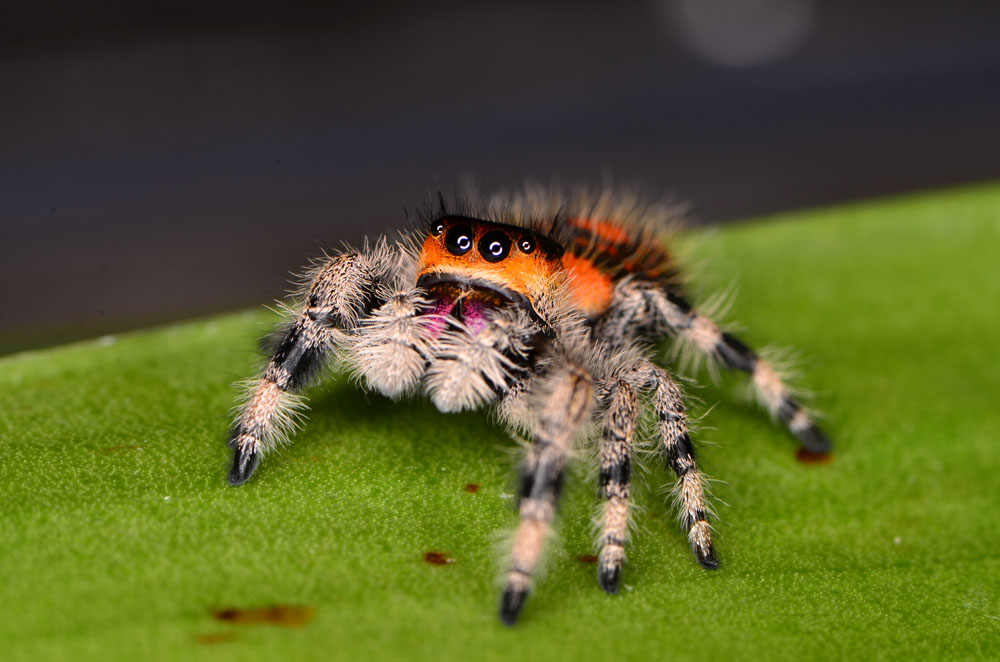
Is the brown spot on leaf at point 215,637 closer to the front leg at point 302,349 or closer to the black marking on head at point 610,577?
the front leg at point 302,349

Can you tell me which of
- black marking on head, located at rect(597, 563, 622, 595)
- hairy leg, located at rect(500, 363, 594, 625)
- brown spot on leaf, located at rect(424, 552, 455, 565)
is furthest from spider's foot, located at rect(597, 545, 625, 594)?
brown spot on leaf, located at rect(424, 552, 455, 565)

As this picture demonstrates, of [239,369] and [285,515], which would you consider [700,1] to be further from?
[285,515]

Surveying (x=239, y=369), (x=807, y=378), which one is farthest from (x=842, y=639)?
(x=239, y=369)

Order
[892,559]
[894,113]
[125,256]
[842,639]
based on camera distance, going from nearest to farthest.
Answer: [842,639]
[892,559]
[125,256]
[894,113]

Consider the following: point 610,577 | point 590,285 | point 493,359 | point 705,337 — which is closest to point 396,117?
point 590,285

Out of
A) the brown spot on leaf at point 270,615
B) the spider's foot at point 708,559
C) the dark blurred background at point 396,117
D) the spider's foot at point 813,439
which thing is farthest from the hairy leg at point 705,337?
the dark blurred background at point 396,117

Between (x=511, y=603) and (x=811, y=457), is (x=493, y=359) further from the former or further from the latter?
(x=811, y=457)
